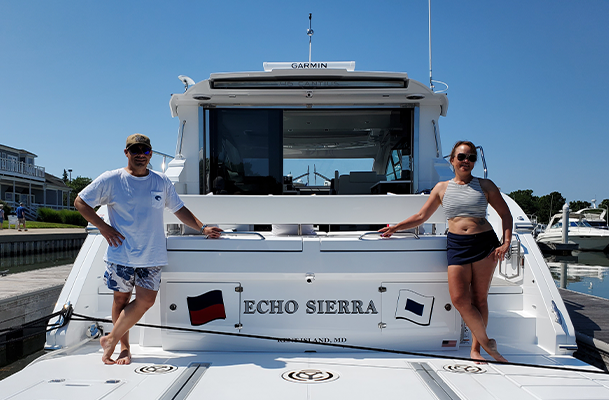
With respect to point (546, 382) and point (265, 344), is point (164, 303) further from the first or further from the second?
point (546, 382)

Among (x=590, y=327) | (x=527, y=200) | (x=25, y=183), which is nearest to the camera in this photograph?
(x=590, y=327)

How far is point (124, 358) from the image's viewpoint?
2662mm

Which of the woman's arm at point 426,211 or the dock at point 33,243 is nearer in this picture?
the woman's arm at point 426,211

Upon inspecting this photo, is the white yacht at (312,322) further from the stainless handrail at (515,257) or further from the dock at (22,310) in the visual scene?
the dock at (22,310)

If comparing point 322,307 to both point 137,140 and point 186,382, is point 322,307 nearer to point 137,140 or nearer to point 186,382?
point 186,382

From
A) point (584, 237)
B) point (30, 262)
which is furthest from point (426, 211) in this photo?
point (584, 237)

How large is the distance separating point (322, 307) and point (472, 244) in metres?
1.08

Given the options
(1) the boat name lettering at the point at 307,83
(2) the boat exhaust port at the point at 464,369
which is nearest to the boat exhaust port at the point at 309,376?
(2) the boat exhaust port at the point at 464,369

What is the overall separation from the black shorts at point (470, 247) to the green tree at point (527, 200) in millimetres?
96345

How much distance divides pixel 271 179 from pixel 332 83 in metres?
1.26

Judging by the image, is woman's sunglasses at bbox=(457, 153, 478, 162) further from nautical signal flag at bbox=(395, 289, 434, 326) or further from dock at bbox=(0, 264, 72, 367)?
dock at bbox=(0, 264, 72, 367)

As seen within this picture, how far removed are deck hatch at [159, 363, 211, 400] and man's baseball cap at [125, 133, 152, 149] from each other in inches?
56.6

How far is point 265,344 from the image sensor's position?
288 centimetres

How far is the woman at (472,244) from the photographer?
272 centimetres
